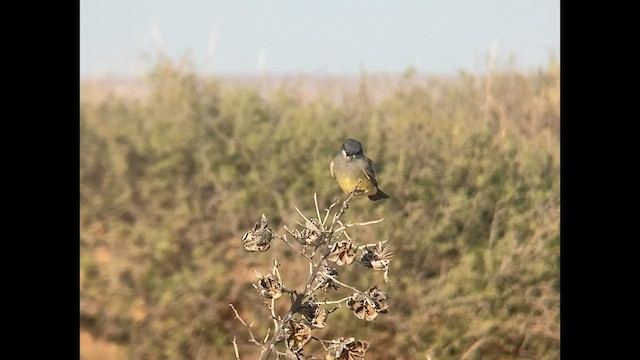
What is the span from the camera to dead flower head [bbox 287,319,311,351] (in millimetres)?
1041

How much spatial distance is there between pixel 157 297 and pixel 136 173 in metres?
0.46

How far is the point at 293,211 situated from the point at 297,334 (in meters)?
1.90

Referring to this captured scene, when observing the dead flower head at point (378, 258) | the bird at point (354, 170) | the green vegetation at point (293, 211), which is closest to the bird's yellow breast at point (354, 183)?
the bird at point (354, 170)

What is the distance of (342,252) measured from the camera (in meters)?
1.07

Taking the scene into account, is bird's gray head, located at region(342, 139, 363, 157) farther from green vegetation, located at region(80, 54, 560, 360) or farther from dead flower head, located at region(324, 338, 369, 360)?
dead flower head, located at region(324, 338, 369, 360)

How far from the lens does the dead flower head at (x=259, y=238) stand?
3.69 ft

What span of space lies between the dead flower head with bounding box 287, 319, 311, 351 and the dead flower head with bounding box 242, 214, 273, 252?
123 mm

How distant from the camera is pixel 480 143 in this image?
10.5 feet

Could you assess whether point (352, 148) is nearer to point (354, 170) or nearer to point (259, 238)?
point (354, 170)

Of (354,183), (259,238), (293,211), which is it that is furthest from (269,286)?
(293,211)

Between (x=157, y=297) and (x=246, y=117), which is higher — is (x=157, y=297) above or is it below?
below

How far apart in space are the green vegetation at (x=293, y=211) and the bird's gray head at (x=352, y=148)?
0.79m
